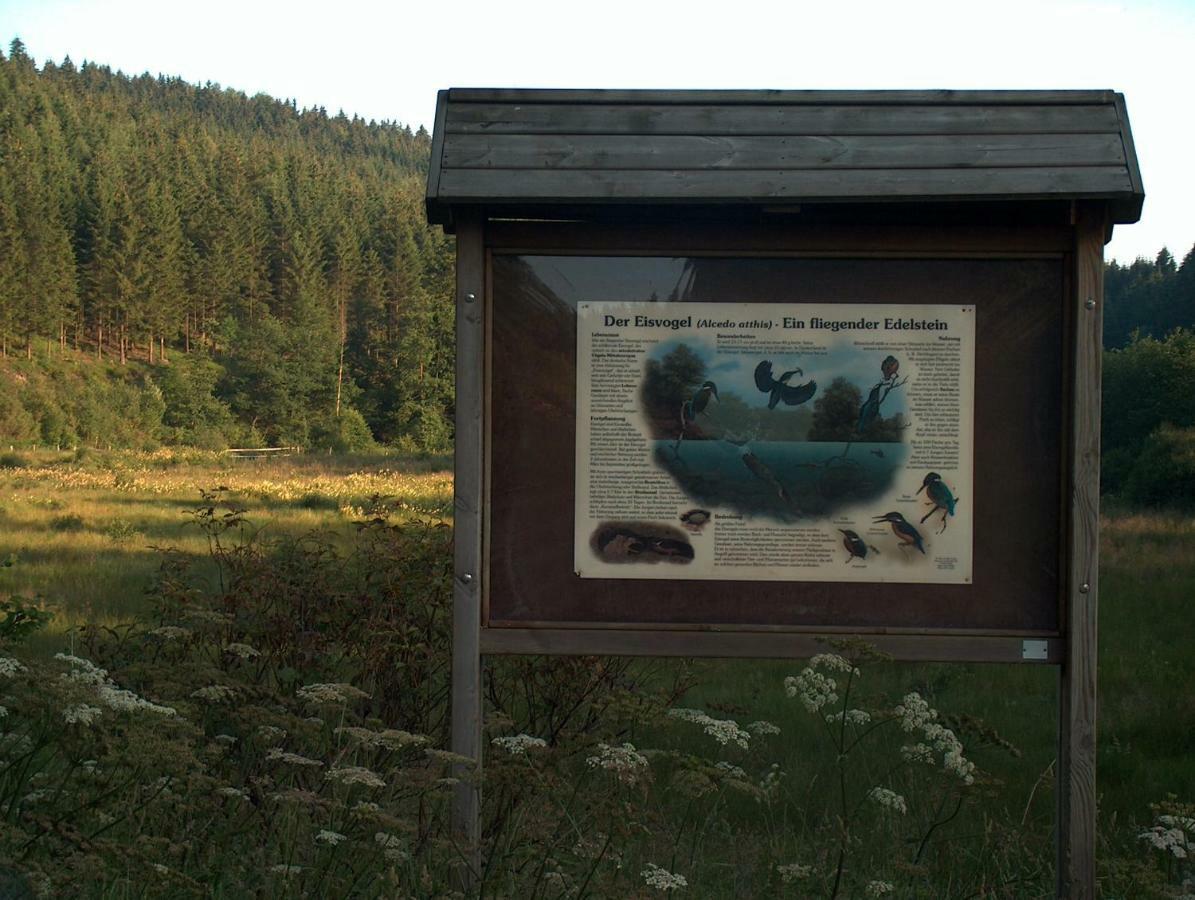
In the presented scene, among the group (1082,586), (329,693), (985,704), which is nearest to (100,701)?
(329,693)

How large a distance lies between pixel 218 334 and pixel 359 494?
73809mm

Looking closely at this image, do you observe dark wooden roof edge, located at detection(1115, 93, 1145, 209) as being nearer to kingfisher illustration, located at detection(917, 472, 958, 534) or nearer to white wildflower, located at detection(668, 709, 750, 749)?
kingfisher illustration, located at detection(917, 472, 958, 534)

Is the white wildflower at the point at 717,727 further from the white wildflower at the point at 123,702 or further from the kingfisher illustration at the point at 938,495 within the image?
the white wildflower at the point at 123,702

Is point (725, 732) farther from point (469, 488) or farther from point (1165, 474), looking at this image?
point (1165, 474)

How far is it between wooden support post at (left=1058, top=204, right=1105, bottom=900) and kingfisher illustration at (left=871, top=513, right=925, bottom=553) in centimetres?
52

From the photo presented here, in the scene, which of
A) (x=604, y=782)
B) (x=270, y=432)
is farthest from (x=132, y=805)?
(x=270, y=432)

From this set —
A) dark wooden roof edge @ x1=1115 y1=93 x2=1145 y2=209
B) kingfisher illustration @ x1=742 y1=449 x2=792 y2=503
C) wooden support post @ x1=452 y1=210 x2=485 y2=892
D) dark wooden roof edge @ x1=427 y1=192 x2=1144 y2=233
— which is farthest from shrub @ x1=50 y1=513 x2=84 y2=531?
dark wooden roof edge @ x1=1115 y1=93 x2=1145 y2=209

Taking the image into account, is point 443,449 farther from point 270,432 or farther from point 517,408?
point 517,408

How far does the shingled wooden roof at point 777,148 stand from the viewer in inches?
173

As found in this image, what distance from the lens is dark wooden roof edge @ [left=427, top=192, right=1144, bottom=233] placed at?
14.4ft

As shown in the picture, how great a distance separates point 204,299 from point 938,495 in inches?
3868

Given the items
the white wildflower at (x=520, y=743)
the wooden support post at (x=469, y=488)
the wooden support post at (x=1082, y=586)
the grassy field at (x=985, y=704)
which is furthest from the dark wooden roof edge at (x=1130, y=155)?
the white wildflower at (x=520, y=743)

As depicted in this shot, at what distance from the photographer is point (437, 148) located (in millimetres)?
4523

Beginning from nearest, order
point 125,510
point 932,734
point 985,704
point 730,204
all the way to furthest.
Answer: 1. point 932,734
2. point 730,204
3. point 985,704
4. point 125,510
